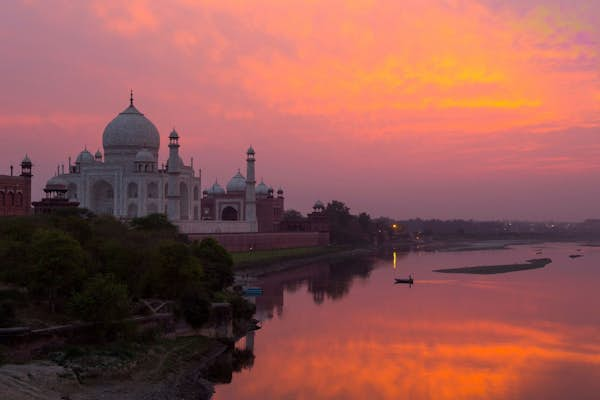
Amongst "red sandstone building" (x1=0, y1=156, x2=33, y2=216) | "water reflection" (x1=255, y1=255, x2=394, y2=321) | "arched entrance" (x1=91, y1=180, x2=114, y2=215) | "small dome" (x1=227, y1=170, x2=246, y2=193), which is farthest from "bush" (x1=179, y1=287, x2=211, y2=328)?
"small dome" (x1=227, y1=170, x2=246, y2=193)

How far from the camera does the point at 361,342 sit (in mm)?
→ 27328

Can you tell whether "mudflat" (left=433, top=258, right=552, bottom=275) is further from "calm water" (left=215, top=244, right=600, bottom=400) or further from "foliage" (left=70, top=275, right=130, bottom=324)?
"foliage" (left=70, top=275, right=130, bottom=324)

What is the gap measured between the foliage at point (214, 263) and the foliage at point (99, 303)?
28.9 ft

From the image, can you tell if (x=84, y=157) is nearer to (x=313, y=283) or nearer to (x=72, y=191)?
(x=72, y=191)

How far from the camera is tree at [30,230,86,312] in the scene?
20875 millimetres

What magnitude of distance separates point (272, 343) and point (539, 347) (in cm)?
983

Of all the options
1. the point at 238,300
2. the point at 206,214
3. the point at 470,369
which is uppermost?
the point at 206,214

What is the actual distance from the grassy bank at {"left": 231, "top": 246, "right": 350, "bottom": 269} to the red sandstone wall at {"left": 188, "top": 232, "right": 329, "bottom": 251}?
66 centimetres

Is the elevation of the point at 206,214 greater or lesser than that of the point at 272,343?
greater

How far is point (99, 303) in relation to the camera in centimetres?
2022

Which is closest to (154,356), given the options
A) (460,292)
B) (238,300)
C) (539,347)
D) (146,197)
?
(238,300)

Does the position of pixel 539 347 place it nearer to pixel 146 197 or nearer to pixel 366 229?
pixel 146 197

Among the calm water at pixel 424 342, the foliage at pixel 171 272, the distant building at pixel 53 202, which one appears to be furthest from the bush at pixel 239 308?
the distant building at pixel 53 202

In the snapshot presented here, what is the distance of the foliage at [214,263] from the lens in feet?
97.8
